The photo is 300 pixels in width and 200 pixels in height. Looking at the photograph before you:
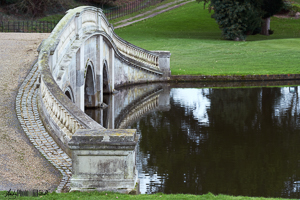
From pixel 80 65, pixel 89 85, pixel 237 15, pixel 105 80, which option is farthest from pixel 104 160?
pixel 237 15

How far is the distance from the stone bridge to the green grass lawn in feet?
12.4

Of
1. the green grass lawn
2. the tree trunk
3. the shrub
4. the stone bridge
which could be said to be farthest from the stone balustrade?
the tree trunk

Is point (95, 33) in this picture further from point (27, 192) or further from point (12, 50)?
point (27, 192)

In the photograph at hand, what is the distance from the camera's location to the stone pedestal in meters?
6.24

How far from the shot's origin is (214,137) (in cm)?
1430

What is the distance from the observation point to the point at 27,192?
6234mm

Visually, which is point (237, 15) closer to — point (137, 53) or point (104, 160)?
point (137, 53)

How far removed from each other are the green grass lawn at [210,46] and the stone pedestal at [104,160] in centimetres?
2003

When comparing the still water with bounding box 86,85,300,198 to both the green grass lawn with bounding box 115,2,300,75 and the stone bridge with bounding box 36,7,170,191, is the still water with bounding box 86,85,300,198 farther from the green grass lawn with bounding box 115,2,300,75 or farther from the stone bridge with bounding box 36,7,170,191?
the green grass lawn with bounding box 115,2,300,75

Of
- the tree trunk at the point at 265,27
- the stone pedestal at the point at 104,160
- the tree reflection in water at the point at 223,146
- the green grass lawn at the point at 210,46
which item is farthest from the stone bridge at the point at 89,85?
the tree trunk at the point at 265,27

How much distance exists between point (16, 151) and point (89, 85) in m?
11.6

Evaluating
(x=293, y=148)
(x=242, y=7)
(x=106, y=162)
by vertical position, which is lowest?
(x=293, y=148)

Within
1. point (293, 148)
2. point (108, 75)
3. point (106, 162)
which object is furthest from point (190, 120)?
point (106, 162)

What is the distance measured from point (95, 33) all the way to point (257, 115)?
7.27m
